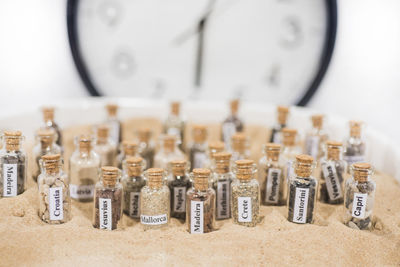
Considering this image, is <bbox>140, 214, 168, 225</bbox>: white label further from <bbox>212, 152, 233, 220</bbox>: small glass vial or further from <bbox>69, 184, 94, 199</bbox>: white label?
<bbox>69, 184, 94, 199</bbox>: white label

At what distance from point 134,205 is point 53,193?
21 centimetres

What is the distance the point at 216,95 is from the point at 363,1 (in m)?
0.72

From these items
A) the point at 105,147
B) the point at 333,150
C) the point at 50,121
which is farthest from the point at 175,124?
the point at 333,150

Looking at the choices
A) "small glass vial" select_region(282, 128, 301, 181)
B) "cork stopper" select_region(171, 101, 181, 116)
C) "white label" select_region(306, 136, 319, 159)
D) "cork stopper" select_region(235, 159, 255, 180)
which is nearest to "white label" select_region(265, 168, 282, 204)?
"small glass vial" select_region(282, 128, 301, 181)

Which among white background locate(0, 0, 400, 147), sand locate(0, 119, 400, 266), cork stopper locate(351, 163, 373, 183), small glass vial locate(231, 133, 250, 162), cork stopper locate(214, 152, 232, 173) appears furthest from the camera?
white background locate(0, 0, 400, 147)

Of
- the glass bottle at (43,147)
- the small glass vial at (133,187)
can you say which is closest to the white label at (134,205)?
the small glass vial at (133,187)

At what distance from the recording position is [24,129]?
1916mm

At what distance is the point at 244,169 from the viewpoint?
1175 mm

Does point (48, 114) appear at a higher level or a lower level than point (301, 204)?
higher

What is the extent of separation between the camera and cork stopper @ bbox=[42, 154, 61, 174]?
1.18m

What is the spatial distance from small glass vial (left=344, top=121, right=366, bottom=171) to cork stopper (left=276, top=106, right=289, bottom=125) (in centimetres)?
23

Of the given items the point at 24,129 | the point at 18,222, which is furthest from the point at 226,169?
the point at 24,129

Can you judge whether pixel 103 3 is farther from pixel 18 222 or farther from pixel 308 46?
pixel 18 222

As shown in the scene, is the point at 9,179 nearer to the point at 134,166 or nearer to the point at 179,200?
the point at 134,166
